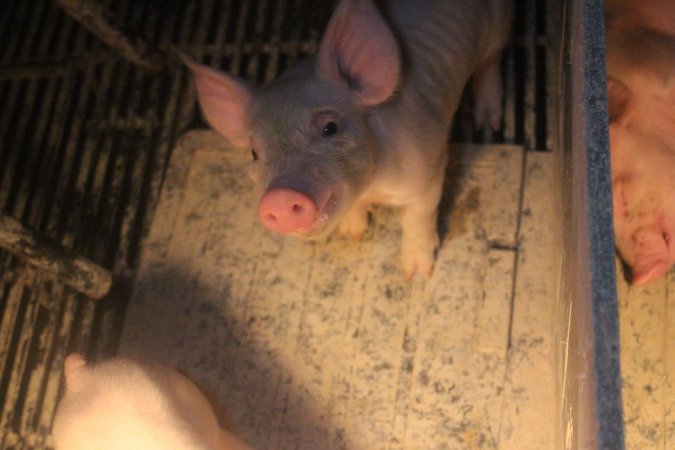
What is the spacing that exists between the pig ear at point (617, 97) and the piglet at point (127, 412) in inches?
48.2

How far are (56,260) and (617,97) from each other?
146 cm

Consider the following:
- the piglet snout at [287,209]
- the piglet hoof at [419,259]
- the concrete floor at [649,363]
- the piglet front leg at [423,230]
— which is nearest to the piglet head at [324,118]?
the piglet snout at [287,209]

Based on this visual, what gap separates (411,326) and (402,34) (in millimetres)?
756

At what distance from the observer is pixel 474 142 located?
228 cm

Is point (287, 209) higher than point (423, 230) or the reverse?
the reverse

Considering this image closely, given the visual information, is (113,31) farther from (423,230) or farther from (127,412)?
(127,412)

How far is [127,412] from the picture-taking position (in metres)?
1.57

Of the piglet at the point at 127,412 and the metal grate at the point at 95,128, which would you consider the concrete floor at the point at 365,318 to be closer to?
the metal grate at the point at 95,128

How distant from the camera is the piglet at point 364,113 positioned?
159 cm

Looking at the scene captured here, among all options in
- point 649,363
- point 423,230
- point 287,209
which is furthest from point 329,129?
point 649,363

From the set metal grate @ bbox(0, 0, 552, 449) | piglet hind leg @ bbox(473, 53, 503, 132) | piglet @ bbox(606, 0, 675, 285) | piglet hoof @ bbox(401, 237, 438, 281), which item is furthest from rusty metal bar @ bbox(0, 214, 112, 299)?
piglet @ bbox(606, 0, 675, 285)

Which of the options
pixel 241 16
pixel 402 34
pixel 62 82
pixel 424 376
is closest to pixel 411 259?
pixel 424 376

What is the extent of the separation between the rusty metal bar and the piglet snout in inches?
28.4

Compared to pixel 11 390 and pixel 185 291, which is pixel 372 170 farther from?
pixel 11 390
